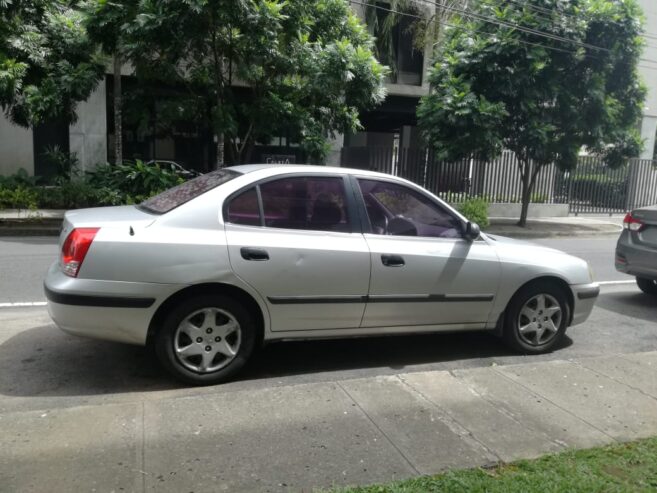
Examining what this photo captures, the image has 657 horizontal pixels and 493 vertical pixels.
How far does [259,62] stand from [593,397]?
35.4 ft

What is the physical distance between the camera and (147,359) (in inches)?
191

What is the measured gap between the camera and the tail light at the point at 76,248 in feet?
13.0

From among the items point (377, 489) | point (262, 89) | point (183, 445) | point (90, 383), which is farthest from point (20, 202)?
point (377, 489)

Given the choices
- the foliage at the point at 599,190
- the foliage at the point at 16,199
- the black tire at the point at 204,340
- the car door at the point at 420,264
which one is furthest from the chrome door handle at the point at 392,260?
the foliage at the point at 599,190

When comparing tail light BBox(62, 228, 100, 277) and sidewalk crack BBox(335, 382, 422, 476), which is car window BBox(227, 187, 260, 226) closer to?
tail light BBox(62, 228, 100, 277)

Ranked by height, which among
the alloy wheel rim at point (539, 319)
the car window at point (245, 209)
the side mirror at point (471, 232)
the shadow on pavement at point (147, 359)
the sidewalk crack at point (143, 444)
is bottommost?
the shadow on pavement at point (147, 359)

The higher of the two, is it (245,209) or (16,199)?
(245,209)

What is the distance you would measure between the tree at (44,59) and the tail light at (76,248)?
34.9ft

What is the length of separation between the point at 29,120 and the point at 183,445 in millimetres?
13278

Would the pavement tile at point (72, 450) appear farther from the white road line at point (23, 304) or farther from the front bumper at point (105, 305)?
the white road line at point (23, 304)

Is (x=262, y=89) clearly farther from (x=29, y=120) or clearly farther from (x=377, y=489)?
(x=377, y=489)

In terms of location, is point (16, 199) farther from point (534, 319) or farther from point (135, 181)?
point (534, 319)

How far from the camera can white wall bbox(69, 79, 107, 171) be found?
18656mm

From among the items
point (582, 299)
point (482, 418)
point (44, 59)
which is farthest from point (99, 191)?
point (482, 418)
